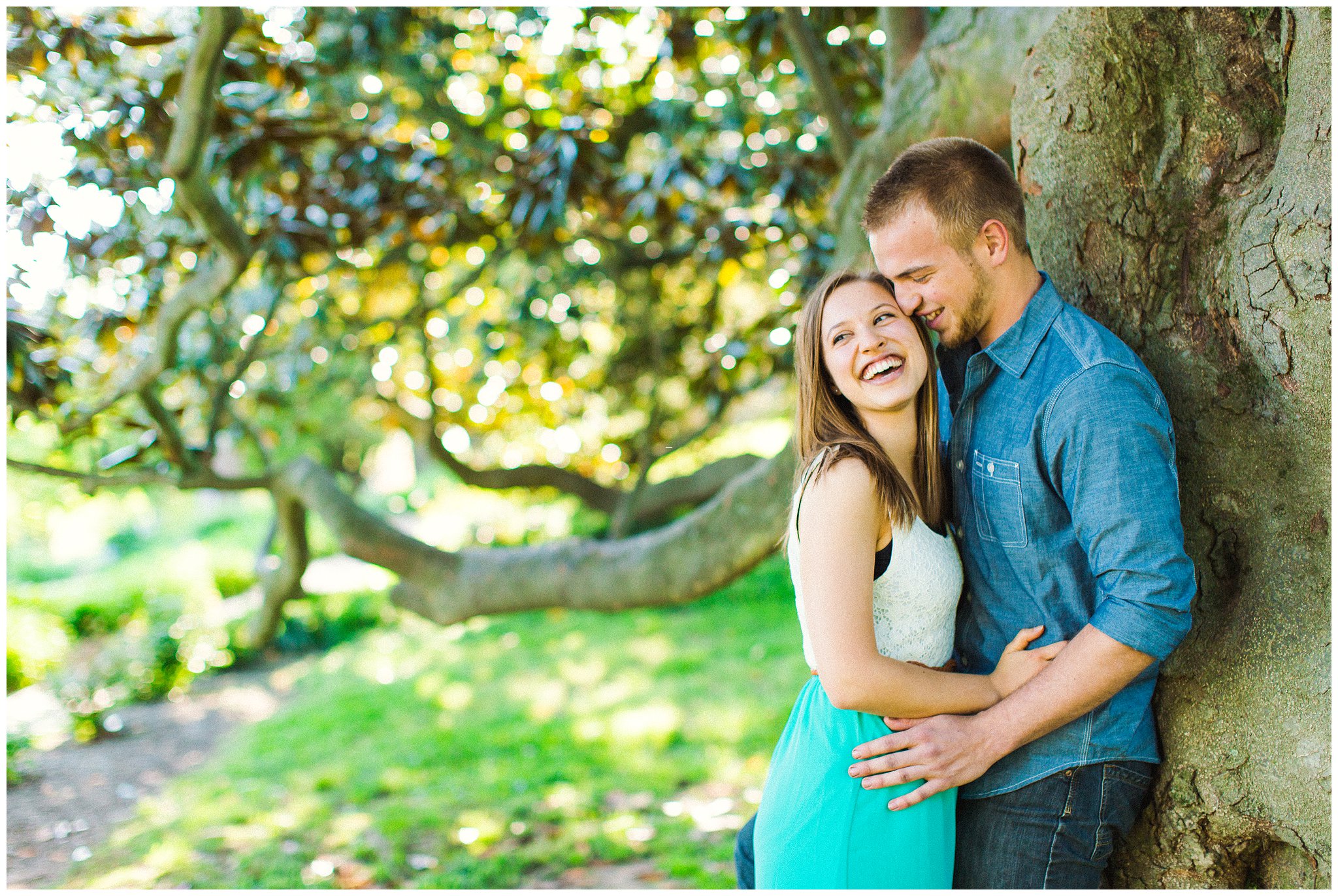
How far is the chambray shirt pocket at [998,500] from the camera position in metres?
1.74

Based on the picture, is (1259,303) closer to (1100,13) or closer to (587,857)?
(1100,13)

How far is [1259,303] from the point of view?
67.4 inches

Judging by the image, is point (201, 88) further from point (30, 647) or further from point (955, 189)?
point (30, 647)

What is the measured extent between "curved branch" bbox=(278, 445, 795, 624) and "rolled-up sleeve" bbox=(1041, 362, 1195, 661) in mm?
1640

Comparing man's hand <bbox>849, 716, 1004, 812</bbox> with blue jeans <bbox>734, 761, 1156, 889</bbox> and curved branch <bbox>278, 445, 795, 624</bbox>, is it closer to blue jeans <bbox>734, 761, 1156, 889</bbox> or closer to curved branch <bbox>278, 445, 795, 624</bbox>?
blue jeans <bbox>734, 761, 1156, 889</bbox>

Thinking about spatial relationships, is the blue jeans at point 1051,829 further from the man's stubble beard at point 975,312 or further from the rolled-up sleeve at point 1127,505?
the man's stubble beard at point 975,312

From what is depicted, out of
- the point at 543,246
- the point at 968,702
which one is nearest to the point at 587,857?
the point at 543,246

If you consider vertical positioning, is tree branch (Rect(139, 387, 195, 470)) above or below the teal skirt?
above

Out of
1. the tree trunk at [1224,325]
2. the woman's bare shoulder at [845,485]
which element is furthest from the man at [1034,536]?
the woman's bare shoulder at [845,485]

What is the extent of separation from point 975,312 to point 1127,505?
488mm

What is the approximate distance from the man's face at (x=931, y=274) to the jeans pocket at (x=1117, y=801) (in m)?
0.87

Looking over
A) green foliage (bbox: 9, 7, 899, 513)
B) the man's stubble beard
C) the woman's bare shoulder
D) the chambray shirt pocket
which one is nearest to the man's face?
the man's stubble beard

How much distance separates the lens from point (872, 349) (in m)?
1.80

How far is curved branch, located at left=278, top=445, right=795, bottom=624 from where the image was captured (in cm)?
327
